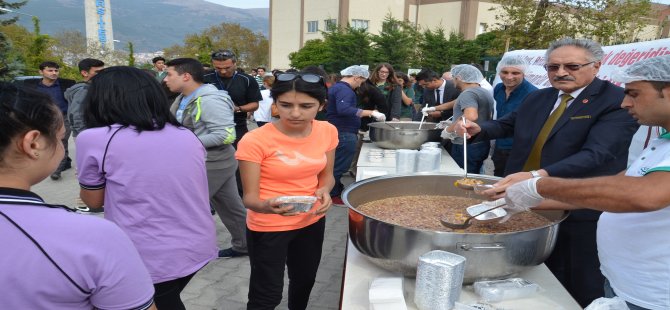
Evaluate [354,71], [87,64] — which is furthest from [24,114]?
[87,64]

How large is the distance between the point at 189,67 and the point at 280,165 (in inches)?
58.0

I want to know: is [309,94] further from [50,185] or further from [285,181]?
[50,185]

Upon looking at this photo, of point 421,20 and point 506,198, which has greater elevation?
point 421,20

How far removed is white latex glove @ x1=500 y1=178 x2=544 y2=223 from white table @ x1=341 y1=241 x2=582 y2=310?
256mm

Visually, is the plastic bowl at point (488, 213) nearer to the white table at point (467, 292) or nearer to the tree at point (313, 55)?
the white table at point (467, 292)

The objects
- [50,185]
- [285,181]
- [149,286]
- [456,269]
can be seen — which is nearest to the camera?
[149,286]

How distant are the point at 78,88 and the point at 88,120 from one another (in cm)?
358

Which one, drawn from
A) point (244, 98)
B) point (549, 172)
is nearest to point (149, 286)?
point (549, 172)

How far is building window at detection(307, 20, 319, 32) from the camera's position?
34.9 m

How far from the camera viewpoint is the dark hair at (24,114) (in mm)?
765

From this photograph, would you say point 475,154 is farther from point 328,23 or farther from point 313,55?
point 328,23

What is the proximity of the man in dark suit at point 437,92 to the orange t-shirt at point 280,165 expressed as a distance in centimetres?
344

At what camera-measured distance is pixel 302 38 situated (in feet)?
117

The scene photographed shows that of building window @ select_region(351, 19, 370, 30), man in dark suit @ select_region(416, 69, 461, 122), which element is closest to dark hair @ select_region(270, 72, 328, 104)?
man in dark suit @ select_region(416, 69, 461, 122)
